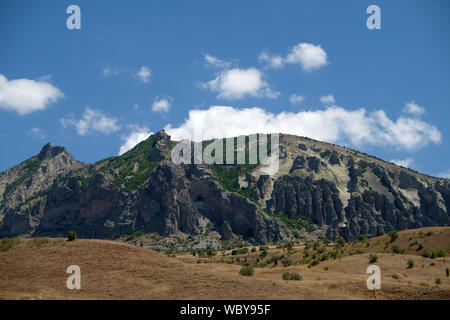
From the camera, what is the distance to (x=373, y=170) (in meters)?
169

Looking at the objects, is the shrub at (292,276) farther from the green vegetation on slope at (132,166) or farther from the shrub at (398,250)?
the green vegetation on slope at (132,166)

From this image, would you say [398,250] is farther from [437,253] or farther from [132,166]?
[132,166]

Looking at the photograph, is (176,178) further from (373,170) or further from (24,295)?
(24,295)

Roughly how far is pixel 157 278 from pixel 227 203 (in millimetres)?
101524

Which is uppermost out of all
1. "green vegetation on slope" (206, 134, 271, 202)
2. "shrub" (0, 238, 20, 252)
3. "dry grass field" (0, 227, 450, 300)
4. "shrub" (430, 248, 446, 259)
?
"green vegetation on slope" (206, 134, 271, 202)

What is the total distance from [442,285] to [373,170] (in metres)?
147

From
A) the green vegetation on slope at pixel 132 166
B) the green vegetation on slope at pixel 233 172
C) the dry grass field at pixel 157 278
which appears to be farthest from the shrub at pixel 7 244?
the green vegetation on slope at pixel 233 172

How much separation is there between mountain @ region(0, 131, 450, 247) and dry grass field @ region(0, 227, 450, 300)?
78.8 meters

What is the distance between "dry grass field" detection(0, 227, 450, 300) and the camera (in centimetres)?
2512

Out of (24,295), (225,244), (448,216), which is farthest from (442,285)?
(448,216)

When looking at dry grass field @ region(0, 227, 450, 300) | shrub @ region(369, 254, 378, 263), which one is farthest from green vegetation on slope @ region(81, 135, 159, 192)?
dry grass field @ region(0, 227, 450, 300)

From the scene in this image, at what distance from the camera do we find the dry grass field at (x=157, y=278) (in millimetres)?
25125

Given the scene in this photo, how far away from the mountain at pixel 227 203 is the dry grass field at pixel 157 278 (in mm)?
78841

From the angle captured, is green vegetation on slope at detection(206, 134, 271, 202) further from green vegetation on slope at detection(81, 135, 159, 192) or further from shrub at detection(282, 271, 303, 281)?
shrub at detection(282, 271, 303, 281)
